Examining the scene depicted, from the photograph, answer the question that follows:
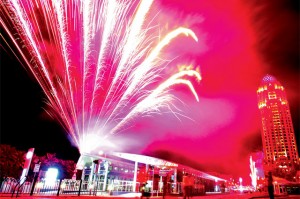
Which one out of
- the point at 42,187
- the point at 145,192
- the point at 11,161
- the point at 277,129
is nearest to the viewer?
the point at 145,192

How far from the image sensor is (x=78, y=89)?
21.5 metres

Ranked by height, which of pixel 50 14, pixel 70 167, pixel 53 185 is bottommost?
pixel 53 185

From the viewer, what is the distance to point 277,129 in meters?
152

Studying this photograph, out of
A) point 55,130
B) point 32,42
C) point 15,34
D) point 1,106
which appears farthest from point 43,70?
point 55,130

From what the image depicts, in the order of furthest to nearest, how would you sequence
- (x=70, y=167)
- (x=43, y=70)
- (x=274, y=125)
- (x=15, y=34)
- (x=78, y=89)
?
(x=274, y=125)
(x=70, y=167)
(x=78, y=89)
(x=43, y=70)
(x=15, y=34)

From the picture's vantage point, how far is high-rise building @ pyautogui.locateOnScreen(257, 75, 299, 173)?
464 ft

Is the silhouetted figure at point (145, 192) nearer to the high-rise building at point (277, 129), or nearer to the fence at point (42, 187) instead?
the fence at point (42, 187)

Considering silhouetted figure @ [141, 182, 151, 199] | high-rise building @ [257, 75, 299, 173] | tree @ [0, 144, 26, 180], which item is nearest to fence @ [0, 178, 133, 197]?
silhouetted figure @ [141, 182, 151, 199]

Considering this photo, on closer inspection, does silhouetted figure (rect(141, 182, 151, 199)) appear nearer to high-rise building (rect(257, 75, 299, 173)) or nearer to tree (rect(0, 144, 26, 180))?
tree (rect(0, 144, 26, 180))

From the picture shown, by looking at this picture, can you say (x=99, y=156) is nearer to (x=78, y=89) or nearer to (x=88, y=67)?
(x=78, y=89)

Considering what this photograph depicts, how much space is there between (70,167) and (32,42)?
57.8 ft

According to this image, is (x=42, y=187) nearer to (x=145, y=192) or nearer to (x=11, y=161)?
(x=145, y=192)

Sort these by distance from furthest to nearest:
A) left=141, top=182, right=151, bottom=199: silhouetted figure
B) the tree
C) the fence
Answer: the tree, the fence, left=141, top=182, right=151, bottom=199: silhouetted figure

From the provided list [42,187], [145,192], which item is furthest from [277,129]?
[42,187]
